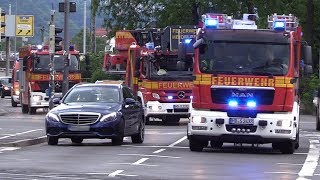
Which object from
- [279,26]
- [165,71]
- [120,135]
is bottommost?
[120,135]

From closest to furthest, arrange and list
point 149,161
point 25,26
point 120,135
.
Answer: point 149,161, point 120,135, point 25,26

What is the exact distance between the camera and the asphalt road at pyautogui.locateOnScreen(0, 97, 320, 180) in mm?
17797

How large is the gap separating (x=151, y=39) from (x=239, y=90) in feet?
63.2

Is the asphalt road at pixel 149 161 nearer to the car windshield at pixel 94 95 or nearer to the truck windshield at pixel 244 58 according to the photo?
the car windshield at pixel 94 95

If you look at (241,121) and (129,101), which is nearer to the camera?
(241,121)

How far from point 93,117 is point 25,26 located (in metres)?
81.3

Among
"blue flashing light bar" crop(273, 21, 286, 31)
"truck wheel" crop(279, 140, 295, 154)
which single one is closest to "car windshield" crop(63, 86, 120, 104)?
"truck wheel" crop(279, 140, 295, 154)

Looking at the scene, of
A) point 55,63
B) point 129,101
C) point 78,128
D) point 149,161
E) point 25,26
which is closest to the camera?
point 149,161

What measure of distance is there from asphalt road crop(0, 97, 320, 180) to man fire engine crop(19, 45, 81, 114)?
744 inches

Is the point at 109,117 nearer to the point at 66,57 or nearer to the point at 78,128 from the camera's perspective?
the point at 78,128

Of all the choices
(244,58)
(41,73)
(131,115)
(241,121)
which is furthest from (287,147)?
(41,73)

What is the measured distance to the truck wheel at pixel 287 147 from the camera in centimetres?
2402

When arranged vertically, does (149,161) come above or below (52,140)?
above

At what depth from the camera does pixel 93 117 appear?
25781 mm
